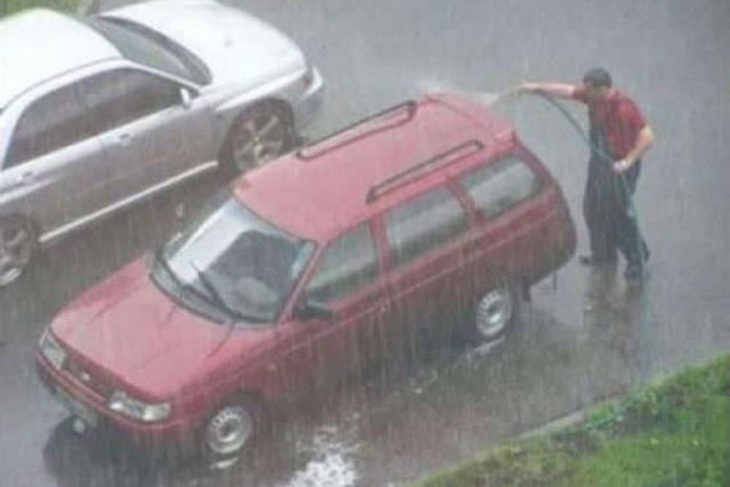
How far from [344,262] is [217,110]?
9.71 ft

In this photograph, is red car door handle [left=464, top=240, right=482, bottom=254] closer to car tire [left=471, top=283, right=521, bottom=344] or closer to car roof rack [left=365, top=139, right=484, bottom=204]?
car tire [left=471, top=283, right=521, bottom=344]

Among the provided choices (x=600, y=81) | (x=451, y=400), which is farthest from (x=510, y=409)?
→ (x=600, y=81)

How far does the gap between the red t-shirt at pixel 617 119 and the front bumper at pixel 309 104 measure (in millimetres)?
2564

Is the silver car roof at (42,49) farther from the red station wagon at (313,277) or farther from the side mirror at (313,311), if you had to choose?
the side mirror at (313,311)

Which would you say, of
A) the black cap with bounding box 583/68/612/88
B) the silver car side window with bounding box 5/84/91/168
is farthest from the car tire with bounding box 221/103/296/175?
the black cap with bounding box 583/68/612/88

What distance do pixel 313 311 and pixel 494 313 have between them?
184 cm

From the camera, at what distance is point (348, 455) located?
14.4m

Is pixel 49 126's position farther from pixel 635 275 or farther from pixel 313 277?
pixel 635 275

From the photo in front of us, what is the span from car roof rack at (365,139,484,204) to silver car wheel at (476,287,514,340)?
3.52 feet

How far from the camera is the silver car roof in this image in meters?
16.1

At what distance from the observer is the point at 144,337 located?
1405 centimetres

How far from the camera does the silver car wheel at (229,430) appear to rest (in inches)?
551

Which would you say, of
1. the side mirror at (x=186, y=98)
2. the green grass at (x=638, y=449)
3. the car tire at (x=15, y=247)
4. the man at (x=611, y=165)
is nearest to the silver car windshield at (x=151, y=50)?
the side mirror at (x=186, y=98)

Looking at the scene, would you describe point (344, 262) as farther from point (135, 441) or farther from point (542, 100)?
point (542, 100)
